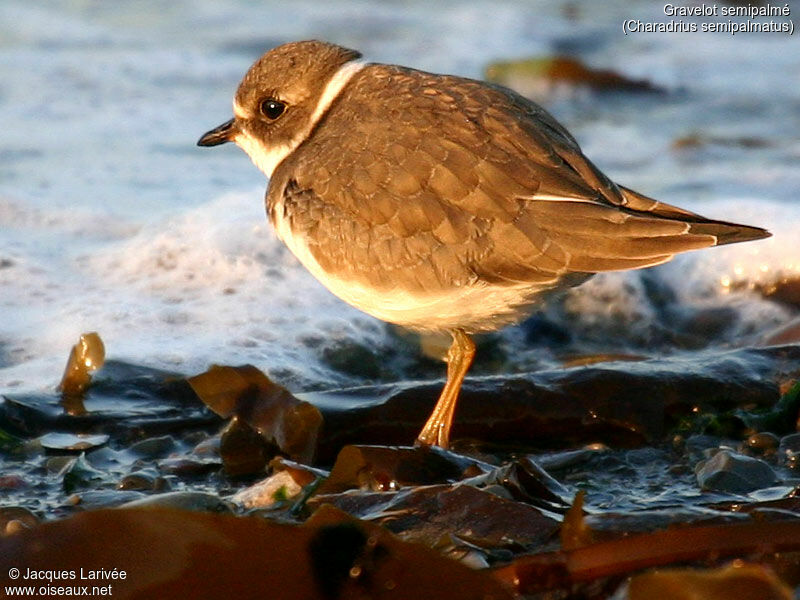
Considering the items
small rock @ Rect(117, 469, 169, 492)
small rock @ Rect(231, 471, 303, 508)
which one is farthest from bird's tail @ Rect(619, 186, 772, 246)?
small rock @ Rect(117, 469, 169, 492)

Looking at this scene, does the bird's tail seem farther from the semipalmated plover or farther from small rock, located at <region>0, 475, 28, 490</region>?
small rock, located at <region>0, 475, 28, 490</region>

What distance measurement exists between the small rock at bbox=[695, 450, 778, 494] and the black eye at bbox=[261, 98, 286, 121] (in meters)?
2.08

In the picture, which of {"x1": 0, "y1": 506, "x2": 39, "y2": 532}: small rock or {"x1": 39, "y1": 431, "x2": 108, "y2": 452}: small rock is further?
{"x1": 39, "y1": 431, "x2": 108, "y2": 452}: small rock

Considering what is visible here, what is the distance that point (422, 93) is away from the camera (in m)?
4.25

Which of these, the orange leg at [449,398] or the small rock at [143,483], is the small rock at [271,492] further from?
the orange leg at [449,398]

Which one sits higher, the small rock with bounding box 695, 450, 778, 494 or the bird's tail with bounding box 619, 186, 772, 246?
the bird's tail with bounding box 619, 186, 772, 246

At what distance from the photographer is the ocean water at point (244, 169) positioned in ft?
18.4

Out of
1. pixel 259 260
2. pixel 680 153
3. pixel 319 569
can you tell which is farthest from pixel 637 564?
pixel 680 153

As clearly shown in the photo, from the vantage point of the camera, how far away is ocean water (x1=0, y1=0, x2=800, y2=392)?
5621mm

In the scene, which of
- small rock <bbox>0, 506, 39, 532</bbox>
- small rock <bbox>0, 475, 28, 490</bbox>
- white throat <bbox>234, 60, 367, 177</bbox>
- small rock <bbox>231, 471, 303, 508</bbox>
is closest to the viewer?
small rock <bbox>0, 506, 39, 532</bbox>

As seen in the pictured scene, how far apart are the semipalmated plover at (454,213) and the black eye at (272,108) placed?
36 cm

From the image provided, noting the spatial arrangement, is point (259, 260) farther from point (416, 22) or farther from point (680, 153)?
point (416, 22)

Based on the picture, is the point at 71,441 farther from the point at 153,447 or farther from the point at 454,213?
the point at 454,213

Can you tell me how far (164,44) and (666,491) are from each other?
6962 millimetres
